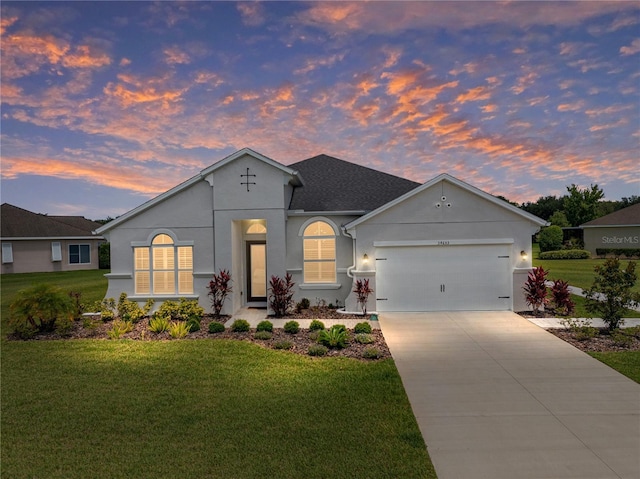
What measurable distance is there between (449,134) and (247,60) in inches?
425

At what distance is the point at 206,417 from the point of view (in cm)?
524

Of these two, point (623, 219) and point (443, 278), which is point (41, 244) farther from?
point (623, 219)

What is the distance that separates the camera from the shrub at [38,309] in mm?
10195

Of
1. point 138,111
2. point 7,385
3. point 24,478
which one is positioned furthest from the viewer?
point 138,111

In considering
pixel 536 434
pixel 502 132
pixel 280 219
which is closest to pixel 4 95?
pixel 280 219

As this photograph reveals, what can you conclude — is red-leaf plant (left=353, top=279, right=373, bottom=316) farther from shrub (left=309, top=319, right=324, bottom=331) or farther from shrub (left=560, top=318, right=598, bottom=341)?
shrub (left=560, top=318, right=598, bottom=341)

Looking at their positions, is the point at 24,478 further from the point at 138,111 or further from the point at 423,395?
the point at 138,111

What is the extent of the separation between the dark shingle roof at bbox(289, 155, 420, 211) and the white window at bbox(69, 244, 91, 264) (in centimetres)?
2493

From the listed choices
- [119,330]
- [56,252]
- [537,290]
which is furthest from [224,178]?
[56,252]

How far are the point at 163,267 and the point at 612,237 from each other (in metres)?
40.6

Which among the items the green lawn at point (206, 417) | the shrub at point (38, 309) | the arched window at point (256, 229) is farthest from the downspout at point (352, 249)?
→ the shrub at point (38, 309)

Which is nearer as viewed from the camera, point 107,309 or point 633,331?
point 633,331

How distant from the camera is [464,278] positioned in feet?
40.9

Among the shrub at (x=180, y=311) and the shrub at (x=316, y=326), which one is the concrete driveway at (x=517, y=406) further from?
the shrub at (x=180, y=311)
